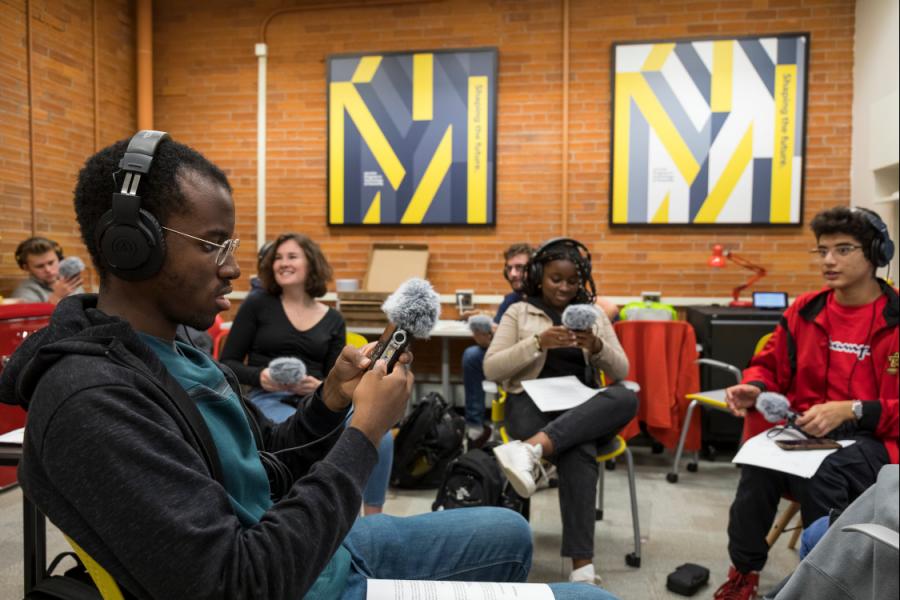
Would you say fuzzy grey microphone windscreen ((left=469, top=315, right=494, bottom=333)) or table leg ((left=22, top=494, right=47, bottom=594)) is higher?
fuzzy grey microphone windscreen ((left=469, top=315, right=494, bottom=333))

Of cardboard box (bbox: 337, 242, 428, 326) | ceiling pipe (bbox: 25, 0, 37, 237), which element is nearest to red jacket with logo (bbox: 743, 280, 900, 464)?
cardboard box (bbox: 337, 242, 428, 326)

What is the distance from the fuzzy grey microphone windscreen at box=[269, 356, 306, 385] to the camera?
2.48m

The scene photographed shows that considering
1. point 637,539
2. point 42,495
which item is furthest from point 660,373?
point 42,495

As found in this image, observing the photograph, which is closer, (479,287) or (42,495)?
(42,495)

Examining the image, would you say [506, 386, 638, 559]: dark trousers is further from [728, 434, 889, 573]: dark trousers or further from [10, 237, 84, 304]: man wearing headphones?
[10, 237, 84, 304]: man wearing headphones

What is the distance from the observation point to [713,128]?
4.93 meters

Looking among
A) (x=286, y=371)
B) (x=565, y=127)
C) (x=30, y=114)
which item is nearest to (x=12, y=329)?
(x=286, y=371)

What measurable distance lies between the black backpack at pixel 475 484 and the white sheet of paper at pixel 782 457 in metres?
0.81

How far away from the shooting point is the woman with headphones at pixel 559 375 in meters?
2.30

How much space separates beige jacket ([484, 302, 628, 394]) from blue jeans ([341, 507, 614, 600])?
4.64 ft

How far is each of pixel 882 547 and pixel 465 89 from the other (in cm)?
483

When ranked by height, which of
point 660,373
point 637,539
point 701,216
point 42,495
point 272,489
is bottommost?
point 637,539

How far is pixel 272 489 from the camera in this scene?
3.71 feet

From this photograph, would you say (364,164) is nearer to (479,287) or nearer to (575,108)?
(479,287)
